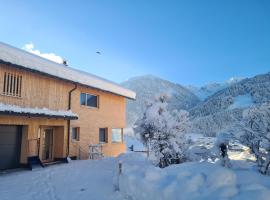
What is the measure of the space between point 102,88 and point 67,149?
471 cm

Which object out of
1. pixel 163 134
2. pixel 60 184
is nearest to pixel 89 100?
pixel 163 134

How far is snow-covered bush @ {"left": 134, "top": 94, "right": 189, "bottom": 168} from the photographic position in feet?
33.2

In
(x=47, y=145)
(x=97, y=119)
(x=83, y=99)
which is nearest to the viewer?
(x=47, y=145)

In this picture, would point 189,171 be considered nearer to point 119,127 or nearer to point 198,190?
point 198,190

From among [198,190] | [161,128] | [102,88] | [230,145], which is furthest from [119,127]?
[198,190]

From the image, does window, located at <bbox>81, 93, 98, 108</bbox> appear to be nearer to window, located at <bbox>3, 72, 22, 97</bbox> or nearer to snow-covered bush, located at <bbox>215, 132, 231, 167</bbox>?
window, located at <bbox>3, 72, 22, 97</bbox>

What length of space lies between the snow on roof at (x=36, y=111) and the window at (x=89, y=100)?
1.96 metres

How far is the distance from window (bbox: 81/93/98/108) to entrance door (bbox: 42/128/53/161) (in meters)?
3.03

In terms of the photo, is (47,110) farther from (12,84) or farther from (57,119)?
(12,84)

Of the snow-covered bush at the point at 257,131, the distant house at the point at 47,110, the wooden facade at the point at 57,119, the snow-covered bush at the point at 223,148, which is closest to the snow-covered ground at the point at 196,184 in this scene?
the snow-covered bush at the point at 223,148

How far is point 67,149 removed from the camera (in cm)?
1535

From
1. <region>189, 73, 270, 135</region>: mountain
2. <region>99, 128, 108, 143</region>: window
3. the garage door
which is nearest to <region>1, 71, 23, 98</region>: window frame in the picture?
the garage door

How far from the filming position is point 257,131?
6703mm

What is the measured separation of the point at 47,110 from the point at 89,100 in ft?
14.5
